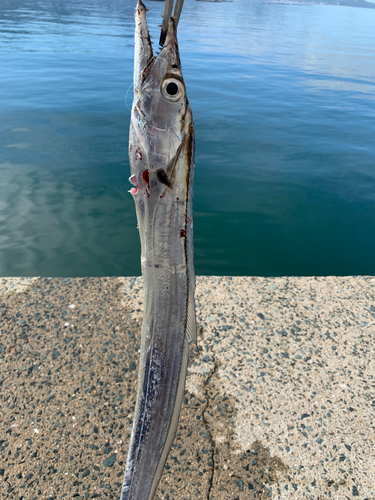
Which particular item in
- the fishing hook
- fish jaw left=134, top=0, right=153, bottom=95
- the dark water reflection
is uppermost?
the fishing hook

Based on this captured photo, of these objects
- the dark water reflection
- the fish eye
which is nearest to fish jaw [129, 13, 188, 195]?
the fish eye

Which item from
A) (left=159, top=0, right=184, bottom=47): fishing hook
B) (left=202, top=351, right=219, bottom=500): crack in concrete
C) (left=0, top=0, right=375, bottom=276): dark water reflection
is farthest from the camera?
(left=0, top=0, right=375, bottom=276): dark water reflection

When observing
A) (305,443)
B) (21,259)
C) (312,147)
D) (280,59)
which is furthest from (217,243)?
(280,59)

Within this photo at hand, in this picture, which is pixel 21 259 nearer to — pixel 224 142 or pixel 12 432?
pixel 12 432

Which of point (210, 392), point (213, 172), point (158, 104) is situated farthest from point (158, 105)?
point (213, 172)

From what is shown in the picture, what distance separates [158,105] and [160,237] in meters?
0.55

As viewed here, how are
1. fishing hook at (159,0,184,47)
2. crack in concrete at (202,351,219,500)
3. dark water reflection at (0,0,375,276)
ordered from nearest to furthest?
fishing hook at (159,0,184,47), crack in concrete at (202,351,219,500), dark water reflection at (0,0,375,276)

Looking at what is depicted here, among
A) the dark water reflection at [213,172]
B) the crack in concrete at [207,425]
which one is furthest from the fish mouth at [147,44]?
the dark water reflection at [213,172]

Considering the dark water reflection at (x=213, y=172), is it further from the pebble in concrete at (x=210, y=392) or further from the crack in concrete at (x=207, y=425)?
the crack in concrete at (x=207, y=425)

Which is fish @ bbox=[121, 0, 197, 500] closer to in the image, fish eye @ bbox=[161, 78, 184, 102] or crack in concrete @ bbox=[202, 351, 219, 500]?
fish eye @ bbox=[161, 78, 184, 102]

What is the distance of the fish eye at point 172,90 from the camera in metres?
1.47

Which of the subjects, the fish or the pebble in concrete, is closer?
the fish

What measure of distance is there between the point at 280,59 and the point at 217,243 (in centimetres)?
2051

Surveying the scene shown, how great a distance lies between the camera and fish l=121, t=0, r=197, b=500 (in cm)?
148
